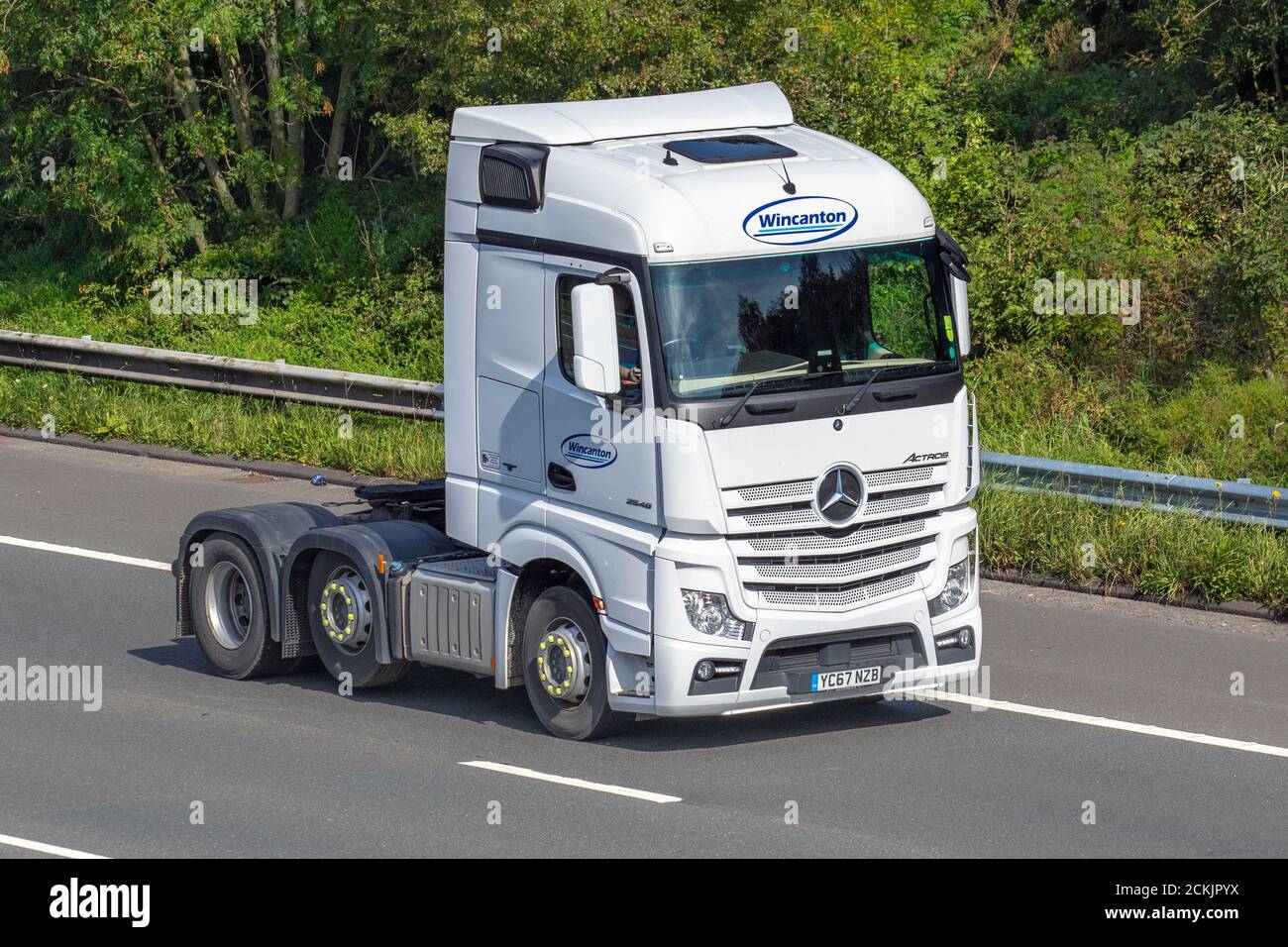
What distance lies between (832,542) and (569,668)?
1587mm

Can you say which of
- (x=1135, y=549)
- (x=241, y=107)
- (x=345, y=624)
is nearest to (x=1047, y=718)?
(x=1135, y=549)

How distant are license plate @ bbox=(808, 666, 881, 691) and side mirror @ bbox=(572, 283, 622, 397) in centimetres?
186

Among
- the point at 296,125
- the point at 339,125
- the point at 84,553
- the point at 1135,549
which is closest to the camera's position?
the point at 1135,549

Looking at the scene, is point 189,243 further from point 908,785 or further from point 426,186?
point 908,785

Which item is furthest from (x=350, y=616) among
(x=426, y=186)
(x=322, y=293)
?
(x=426, y=186)

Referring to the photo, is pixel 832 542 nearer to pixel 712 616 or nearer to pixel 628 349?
pixel 712 616

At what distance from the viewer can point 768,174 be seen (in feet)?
33.0

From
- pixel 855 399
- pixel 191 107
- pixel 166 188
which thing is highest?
pixel 191 107

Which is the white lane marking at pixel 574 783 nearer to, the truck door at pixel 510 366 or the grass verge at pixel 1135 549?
the truck door at pixel 510 366

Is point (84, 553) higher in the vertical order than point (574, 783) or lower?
higher

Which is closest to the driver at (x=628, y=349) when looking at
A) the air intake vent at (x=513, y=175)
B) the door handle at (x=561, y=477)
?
the door handle at (x=561, y=477)

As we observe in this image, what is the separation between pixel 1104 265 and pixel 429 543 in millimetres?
9059

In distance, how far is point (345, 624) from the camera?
11.5 m

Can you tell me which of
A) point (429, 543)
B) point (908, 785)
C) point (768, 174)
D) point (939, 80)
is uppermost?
point (939, 80)
